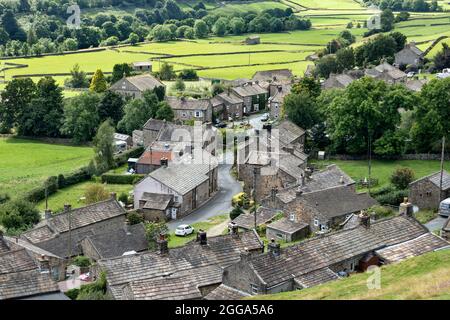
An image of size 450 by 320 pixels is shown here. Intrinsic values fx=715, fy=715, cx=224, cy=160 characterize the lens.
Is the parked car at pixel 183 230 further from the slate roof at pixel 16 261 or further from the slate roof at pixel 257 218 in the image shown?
the slate roof at pixel 16 261

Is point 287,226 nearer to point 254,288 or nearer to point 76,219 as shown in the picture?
point 76,219

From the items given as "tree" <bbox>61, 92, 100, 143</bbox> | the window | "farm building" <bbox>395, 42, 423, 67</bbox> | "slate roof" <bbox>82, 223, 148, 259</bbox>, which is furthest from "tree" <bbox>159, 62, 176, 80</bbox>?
the window

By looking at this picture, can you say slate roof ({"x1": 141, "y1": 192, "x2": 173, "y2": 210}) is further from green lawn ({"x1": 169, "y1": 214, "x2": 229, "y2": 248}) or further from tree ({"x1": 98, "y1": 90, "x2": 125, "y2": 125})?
tree ({"x1": 98, "y1": 90, "x2": 125, "y2": 125})

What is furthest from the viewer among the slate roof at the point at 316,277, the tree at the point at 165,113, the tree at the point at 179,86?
the tree at the point at 179,86

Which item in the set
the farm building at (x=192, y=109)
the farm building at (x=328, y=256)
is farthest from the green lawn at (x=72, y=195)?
the farm building at (x=328, y=256)

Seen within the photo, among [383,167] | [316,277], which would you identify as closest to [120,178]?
[383,167]
